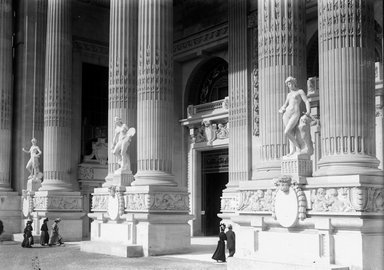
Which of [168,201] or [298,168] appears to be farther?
[168,201]

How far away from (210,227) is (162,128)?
11683mm

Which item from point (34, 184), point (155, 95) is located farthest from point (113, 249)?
point (34, 184)

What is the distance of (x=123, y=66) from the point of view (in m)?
26.3

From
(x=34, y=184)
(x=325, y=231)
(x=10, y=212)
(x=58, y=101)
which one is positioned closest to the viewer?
(x=325, y=231)

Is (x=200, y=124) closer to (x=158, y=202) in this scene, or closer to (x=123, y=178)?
(x=123, y=178)

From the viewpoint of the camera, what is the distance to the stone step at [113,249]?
Answer: 74.6 ft

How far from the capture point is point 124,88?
26156 millimetres

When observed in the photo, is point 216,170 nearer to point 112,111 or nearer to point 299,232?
point 112,111

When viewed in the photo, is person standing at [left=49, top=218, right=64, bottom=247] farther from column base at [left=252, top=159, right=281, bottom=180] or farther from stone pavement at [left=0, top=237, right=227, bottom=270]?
column base at [left=252, top=159, right=281, bottom=180]

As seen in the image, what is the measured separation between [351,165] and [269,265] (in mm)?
3424

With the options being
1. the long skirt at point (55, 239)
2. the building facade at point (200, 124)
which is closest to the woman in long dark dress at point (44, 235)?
the long skirt at point (55, 239)

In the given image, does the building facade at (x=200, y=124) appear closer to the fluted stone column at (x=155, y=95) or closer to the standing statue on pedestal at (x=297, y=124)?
the fluted stone column at (x=155, y=95)

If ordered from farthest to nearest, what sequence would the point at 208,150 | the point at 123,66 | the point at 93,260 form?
the point at 208,150 < the point at 123,66 < the point at 93,260

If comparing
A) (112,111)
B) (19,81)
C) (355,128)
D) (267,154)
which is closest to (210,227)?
(112,111)
